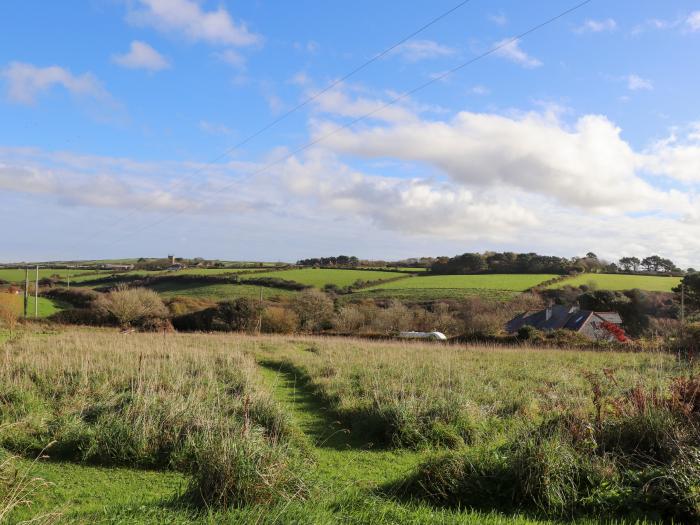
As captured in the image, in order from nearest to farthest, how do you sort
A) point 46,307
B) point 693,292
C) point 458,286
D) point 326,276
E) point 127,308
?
point 127,308 < point 693,292 < point 46,307 < point 458,286 < point 326,276

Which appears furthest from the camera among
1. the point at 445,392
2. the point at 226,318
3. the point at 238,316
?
the point at 226,318

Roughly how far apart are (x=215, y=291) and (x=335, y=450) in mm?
55543

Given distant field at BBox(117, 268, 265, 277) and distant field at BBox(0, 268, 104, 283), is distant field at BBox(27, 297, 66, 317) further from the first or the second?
distant field at BBox(0, 268, 104, 283)

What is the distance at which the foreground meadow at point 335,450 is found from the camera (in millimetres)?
5258

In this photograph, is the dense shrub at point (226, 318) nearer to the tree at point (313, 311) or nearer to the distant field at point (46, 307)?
the tree at point (313, 311)

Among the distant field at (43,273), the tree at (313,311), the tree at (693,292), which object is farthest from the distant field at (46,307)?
the tree at (693,292)

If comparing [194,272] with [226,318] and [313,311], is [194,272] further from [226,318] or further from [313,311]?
[226,318]

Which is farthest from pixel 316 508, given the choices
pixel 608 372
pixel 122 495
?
pixel 608 372

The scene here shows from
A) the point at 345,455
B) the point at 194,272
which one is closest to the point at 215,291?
the point at 194,272

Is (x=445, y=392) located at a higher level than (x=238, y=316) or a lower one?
higher

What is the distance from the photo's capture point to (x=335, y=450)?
829 cm

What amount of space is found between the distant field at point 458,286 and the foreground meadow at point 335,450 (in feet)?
156

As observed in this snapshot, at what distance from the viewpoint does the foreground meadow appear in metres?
5.26

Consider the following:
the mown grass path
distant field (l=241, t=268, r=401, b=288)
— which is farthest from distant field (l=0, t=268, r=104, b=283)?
the mown grass path
